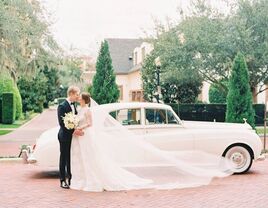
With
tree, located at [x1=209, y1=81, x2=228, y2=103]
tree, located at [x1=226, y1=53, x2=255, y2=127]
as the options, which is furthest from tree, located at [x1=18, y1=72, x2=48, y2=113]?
tree, located at [x1=226, y1=53, x2=255, y2=127]

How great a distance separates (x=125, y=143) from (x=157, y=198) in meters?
1.85

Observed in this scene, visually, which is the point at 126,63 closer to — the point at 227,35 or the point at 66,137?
the point at 227,35

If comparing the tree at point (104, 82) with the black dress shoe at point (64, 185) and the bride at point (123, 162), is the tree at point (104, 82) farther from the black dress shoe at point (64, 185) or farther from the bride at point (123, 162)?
the black dress shoe at point (64, 185)

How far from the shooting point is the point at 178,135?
34.1ft

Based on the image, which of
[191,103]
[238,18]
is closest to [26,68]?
[191,103]

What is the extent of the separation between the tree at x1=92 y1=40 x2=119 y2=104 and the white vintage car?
40.3 ft

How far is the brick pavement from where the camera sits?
762cm

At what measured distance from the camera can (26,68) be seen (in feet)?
86.5

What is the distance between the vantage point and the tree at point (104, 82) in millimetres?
23016

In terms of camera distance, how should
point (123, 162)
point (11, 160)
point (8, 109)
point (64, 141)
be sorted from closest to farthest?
point (64, 141) → point (123, 162) → point (11, 160) → point (8, 109)

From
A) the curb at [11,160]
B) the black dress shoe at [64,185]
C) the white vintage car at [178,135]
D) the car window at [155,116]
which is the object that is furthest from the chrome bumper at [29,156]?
the car window at [155,116]

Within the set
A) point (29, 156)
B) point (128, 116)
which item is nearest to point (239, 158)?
point (128, 116)

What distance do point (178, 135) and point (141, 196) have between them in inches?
98.2

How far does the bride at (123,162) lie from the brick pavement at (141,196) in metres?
0.32
